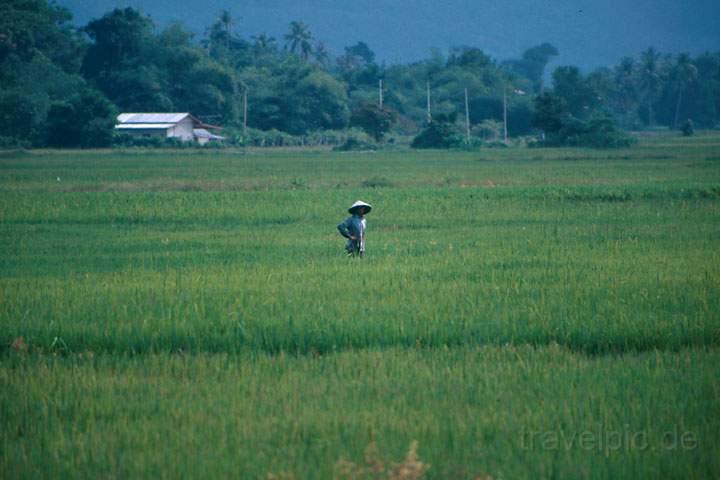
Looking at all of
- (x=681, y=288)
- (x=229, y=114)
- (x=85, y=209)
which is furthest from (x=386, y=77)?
(x=681, y=288)

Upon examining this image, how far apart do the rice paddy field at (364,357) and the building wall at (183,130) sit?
148 feet

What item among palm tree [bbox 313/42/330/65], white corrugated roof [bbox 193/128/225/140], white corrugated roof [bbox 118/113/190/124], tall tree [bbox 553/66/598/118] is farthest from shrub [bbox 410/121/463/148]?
palm tree [bbox 313/42/330/65]

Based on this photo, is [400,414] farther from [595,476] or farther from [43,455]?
[43,455]

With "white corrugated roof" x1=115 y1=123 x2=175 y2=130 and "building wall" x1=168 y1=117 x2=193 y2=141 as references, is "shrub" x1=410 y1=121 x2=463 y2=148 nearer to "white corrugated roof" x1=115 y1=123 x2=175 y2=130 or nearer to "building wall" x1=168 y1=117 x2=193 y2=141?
"building wall" x1=168 y1=117 x2=193 y2=141

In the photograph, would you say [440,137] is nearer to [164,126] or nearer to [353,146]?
[353,146]

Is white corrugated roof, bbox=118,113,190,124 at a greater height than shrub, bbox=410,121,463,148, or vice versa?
white corrugated roof, bbox=118,113,190,124

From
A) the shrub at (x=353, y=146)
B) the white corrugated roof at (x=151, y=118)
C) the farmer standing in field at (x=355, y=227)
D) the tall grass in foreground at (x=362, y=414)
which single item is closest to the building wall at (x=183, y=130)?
the white corrugated roof at (x=151, y=118)

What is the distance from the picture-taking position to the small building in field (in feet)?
185

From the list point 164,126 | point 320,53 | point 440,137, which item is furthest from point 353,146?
point 320,53

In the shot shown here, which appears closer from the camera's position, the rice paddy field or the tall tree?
the rice paddy field

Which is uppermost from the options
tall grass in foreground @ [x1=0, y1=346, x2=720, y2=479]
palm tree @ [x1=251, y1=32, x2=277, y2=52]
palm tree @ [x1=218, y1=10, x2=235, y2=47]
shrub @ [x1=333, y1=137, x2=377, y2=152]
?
palm tree @ [x1=218, y1=10, x2=235, y2=47]

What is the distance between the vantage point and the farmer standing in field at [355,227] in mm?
10219

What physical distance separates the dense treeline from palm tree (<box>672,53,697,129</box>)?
0.28 metres

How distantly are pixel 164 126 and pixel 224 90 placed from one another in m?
8.91
